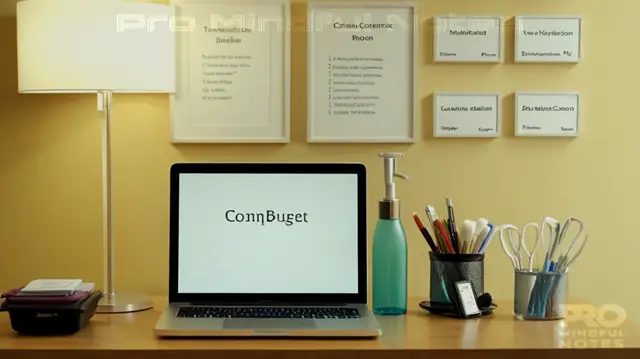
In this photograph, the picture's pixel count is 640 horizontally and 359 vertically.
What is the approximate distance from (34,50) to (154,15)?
27cm

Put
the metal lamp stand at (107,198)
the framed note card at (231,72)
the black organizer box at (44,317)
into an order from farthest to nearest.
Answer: the framed note card at (231,72), the metal lamp stand at (107,198), the black organizer box at (44,317)

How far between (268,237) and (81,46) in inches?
22.8

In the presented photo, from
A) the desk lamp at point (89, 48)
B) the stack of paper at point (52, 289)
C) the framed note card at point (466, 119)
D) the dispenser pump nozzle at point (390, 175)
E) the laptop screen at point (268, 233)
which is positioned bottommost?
the stack of paper at point (52, 289)

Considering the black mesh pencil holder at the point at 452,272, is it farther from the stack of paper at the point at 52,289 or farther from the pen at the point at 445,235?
the stack of paper at the point at 52,289

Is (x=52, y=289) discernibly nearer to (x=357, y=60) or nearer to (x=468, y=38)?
(x=357, y=60)

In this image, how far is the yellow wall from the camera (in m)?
2.07

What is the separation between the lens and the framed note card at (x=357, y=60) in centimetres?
205

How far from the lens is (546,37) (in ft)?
6.73

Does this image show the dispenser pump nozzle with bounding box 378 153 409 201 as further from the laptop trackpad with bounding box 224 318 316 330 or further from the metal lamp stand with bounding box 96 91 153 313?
the metal lamp stand with bounding box 96 91 153 313

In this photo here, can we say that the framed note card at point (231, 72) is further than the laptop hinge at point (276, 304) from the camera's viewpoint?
Yes

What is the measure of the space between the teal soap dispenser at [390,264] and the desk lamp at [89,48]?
524 millimetres

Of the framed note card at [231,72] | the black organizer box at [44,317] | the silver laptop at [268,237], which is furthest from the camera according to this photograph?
the framed note card at [231,72]

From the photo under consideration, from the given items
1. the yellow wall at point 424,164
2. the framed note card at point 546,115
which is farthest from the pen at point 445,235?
the framed note card at point 546,115

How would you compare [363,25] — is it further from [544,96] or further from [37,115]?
[37,115]
